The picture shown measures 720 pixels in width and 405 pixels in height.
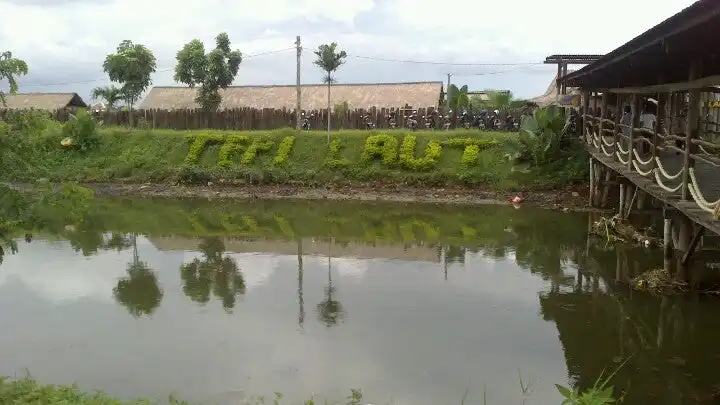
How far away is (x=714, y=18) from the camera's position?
597cm

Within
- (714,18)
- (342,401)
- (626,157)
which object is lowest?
(342,401)

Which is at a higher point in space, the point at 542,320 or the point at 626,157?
the point at 626,157

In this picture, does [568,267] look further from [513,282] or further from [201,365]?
[201,365]

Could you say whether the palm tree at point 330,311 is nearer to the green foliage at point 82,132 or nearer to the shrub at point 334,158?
the shrub at point 334,158

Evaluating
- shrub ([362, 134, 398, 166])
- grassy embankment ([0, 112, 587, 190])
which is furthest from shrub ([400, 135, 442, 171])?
shrub ([362, 134, 398, 166])

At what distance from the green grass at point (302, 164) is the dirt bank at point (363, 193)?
0.39m

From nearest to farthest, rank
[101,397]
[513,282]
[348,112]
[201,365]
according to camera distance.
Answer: [101,397] → [201,365] → [513,282] → [348,112]

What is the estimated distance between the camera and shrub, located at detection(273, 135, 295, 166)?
22.0m

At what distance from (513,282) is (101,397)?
22.6 ft

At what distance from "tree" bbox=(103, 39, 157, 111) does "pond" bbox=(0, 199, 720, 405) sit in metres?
16.0

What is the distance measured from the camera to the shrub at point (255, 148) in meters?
22.4

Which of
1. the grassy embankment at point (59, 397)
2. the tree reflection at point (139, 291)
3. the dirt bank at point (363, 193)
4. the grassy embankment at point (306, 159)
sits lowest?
the tree reflection at point (139, 291)

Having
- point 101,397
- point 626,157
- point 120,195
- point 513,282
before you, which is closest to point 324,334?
point 101,397

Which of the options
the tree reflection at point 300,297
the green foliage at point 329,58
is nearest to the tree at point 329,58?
the green foliage at point 329,58
